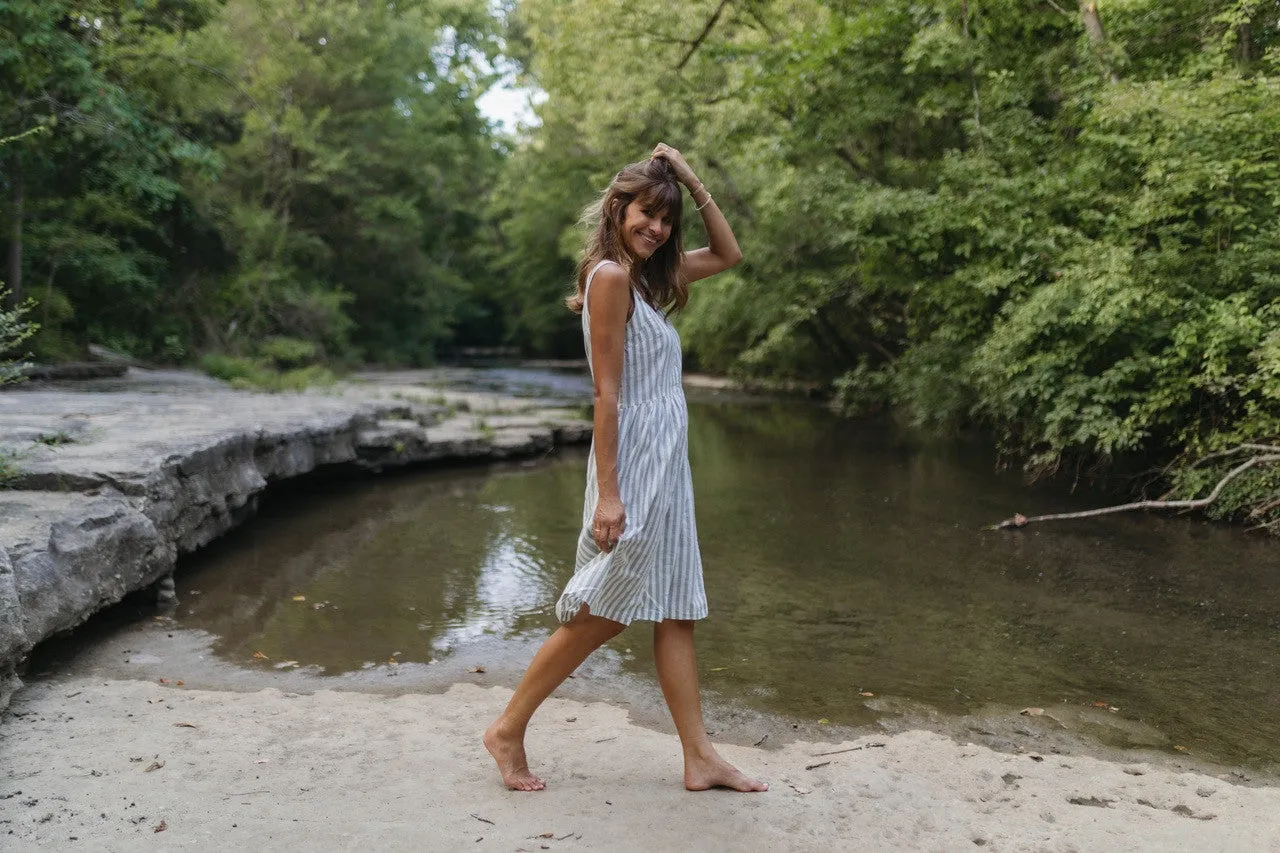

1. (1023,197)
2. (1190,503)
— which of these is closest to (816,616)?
(1190,503)

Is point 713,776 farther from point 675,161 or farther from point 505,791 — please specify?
point 675,161

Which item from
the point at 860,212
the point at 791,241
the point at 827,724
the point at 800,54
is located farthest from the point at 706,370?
the point at 827,724

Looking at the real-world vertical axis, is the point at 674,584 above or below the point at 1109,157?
below

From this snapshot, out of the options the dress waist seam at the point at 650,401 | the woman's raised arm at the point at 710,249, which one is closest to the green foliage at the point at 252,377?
the woman's raised arm at the point at 710,249

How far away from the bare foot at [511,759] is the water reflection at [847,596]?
134cm

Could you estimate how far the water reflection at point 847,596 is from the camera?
14.7ft

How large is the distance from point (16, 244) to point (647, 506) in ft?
37.4

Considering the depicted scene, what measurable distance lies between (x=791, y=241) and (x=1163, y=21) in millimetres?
7922

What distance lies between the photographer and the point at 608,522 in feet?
9.76

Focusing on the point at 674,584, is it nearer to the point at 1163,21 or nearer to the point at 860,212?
the point at 860,212

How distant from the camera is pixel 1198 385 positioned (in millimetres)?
7488

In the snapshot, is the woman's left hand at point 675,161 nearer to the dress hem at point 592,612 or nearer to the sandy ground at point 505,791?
the dress hem at point 592,612

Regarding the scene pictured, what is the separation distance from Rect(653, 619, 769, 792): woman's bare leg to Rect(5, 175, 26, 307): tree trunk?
11.0 m

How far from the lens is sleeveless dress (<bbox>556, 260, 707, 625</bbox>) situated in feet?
9.86
